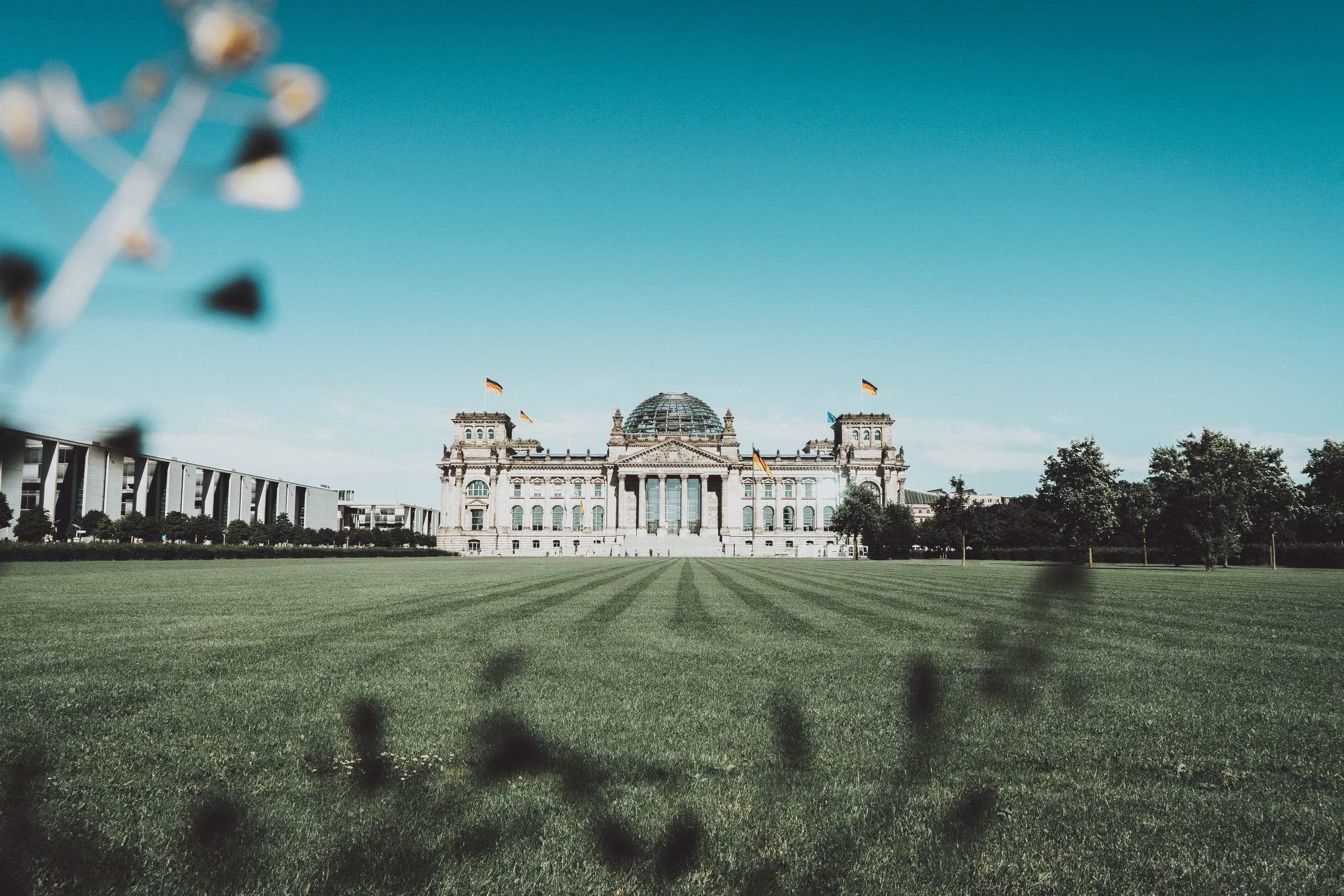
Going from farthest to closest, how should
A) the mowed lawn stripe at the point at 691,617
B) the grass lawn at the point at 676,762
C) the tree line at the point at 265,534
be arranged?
the tree line at the point at 265,534 < the mowed lawn stripe at the point at 691,617 < the grass lawn at the point at 676,762

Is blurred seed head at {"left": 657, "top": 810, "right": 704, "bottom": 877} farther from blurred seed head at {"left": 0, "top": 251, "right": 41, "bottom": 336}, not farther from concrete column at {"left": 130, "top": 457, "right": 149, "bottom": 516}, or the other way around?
blurred seed head at {"left": 0, "top": 251, "right": 41, "bottom": 336}

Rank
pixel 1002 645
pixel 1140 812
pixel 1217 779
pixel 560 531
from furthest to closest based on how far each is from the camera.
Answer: pixel 560 531
pixel 1217 779
pixel 1140 812
pixel 1002 645

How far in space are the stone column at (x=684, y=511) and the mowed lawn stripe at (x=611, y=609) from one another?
87.3m

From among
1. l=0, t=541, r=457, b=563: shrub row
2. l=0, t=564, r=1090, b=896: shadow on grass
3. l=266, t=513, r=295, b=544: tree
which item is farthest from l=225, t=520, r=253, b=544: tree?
l=0, t=564, r=1090, b=896: shadow on grass

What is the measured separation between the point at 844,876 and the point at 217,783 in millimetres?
4692

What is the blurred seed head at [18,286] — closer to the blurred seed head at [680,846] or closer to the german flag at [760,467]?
the blurred seed head at [680,846]

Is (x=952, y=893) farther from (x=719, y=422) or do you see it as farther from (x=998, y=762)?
(x=719, y=422)

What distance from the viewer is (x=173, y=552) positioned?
5438 cm

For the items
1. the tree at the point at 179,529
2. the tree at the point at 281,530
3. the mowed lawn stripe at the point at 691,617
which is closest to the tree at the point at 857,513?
the tree at the point at 281,530

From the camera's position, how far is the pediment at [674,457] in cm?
12350

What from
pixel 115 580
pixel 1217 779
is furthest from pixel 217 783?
pixel 115 580

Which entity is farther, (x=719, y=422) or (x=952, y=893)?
(x=719, y=422)

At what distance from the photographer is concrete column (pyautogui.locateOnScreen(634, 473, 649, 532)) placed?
123 metres

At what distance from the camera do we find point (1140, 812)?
5.88 m
